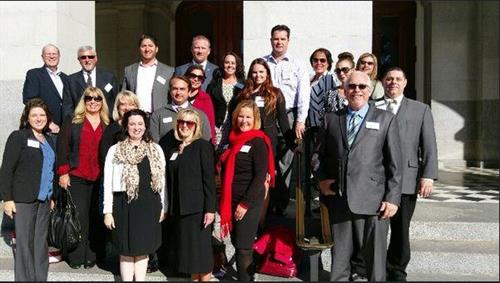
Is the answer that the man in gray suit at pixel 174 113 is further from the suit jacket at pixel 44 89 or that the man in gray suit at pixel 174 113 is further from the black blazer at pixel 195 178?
the suit jacket at pixel 44 89

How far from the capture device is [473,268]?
4.75 metres

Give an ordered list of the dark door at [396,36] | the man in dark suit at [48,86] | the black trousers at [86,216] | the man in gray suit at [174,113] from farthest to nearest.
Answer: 1. the dark door at [396,36]
2. the man in dark suit at [48,86]
3. the black trousers at [86,216]
4. the man in gray suit at [174,113]

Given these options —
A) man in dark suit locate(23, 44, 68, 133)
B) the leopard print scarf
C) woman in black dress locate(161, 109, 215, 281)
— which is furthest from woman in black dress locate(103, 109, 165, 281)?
man in dark suit locate(23, 44, 68, 133)

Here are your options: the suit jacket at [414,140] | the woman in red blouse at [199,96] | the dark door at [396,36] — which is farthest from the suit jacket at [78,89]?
the dark door at [396,36]

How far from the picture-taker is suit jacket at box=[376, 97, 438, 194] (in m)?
4.30

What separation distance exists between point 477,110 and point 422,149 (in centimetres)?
766

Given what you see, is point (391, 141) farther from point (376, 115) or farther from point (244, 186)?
point (244, 186)

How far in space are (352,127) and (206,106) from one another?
168cm

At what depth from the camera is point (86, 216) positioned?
205 inches

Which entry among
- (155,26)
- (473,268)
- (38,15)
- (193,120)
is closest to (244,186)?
(193,120)

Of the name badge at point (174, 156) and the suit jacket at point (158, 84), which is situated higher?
the suit jacket at point (158, 84)

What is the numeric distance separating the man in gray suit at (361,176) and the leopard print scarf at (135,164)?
54.8 inches

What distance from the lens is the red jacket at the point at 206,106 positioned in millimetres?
5141

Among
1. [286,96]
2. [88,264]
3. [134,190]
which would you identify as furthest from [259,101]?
[88,264]
